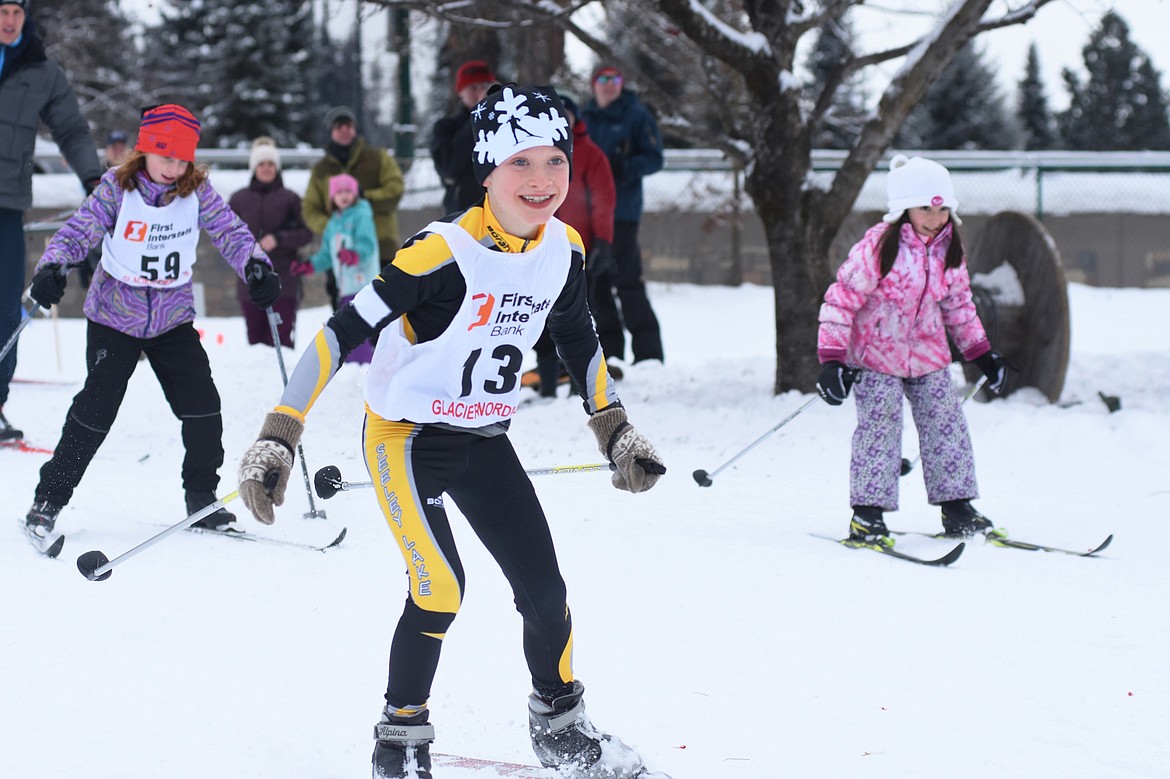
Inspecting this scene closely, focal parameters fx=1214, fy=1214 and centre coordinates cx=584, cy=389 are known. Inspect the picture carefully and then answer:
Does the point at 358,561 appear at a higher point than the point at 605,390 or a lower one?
lower

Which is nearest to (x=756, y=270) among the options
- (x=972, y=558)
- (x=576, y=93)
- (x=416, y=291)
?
(x=576, y=93)

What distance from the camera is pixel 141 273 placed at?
16.2ft

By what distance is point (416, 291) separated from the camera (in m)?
2.84

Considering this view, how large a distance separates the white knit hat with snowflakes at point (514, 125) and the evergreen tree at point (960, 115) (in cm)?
2939

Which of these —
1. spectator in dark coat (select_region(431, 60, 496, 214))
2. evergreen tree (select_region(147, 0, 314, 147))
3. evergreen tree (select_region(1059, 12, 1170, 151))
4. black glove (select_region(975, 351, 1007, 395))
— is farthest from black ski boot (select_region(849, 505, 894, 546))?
evergreen tree (select_region(1059, 12, 1170, 151))

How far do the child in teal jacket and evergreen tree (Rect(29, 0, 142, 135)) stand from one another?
16.2 metres

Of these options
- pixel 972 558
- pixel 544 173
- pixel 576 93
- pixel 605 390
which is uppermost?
pixel 576 93

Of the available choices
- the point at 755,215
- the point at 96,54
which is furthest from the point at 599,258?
the point at 96,54

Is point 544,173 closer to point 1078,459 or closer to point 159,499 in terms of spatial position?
point 159,499

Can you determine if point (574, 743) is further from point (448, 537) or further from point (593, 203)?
point (593, 203)

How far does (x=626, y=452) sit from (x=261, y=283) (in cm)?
228

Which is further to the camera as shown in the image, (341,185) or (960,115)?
(960,115)

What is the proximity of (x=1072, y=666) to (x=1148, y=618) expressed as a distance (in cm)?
66

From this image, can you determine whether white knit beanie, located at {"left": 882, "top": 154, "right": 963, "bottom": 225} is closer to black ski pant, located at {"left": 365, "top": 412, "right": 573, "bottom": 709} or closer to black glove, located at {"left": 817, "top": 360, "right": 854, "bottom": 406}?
black glove, located at {"left": 817, "top": 360, "right": 854, "bottom": 406}
